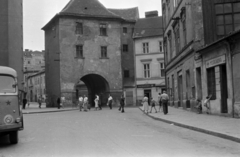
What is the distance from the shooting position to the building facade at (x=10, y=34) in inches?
1639

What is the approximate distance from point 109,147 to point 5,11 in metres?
37.3

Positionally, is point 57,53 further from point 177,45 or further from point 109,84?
point 177,45

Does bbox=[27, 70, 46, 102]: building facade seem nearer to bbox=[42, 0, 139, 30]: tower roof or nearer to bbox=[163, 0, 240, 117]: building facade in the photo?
bbox=[42, 0, 139, 30]: tower roof

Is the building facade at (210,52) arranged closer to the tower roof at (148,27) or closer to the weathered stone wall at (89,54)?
the weathered stone wall at (89,54)

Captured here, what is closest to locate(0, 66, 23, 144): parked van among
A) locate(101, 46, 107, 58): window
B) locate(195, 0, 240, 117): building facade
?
locate(195, 0, 240, 117): building facade

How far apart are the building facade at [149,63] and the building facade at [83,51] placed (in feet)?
10.4

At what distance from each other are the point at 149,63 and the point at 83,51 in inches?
472

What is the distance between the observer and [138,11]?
207ft

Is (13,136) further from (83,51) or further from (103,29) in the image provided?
(103,29)

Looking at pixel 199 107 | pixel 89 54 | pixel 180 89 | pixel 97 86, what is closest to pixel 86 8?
pixel 89 54

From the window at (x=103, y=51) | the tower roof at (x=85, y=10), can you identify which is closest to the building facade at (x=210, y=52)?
the window at (x=103, y=51)

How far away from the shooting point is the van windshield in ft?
34.5

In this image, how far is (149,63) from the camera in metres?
54.0

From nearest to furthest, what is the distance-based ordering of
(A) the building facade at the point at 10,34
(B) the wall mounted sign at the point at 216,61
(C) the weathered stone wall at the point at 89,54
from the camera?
(B) the wall mounted sign at the point at 216,61
(A) the building facade at the point at 10,34
(C) the weathered stone wall at the point at 89,54
